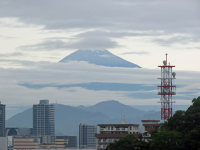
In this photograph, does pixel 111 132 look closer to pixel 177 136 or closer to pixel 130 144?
pixel 130 144

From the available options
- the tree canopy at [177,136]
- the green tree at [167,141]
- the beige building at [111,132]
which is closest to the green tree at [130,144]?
the tree canopy at [177,136]

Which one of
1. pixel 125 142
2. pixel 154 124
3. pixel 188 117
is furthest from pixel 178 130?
pixel 154 124

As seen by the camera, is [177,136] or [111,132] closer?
[177,136]

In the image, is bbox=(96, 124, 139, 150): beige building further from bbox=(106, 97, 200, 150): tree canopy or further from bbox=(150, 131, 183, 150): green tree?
bbox=(150, 131, 183, 150): green tree

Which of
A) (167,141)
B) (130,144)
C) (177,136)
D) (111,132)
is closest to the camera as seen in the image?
(177,136)

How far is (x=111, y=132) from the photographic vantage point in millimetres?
160625

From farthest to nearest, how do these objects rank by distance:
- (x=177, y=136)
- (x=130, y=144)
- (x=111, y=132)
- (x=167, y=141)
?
(x=111, y=132)
(x=130, y=144)
(x=167, y=141)
(x=177, y=136)

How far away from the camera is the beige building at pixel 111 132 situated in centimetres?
15700

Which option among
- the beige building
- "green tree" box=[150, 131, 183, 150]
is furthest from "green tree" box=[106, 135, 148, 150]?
the beige building

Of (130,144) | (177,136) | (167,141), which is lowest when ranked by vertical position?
(130,144)

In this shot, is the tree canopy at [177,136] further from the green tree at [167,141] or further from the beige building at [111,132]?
the beige building at [111,132]

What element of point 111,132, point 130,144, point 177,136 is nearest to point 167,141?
point 177,136

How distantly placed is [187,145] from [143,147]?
26.4 ft

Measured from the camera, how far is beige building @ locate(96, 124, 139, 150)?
515 feet
